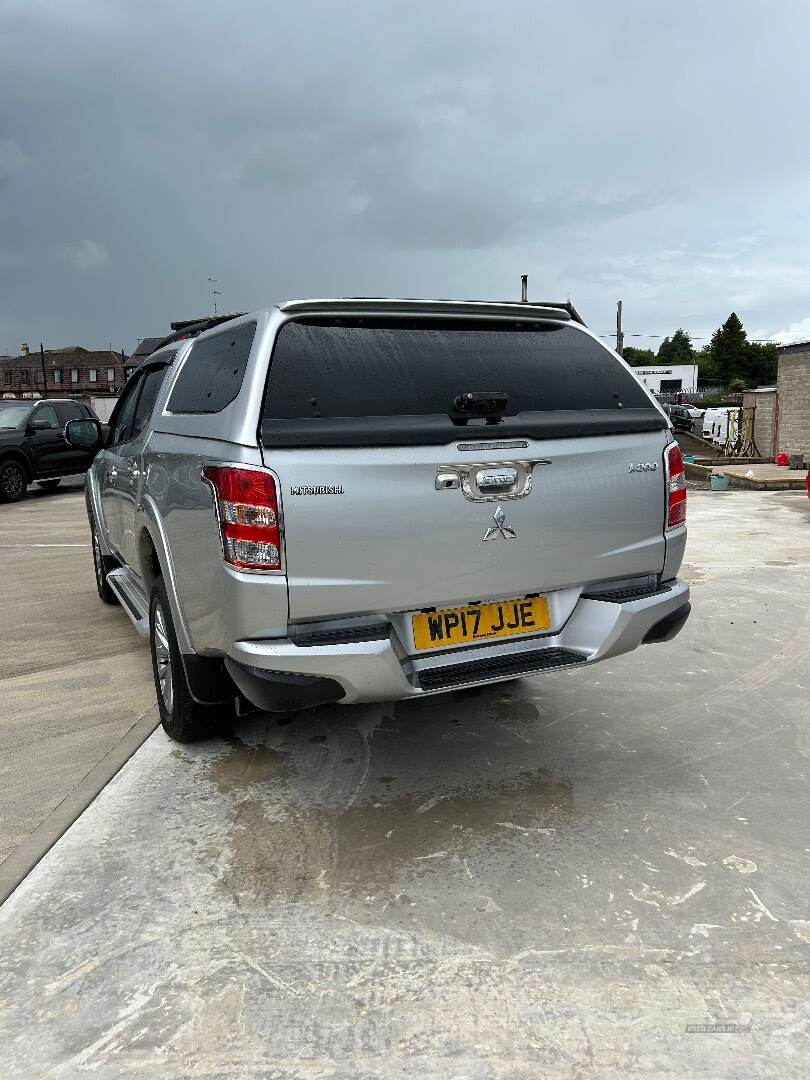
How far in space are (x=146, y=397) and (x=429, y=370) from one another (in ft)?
8.32

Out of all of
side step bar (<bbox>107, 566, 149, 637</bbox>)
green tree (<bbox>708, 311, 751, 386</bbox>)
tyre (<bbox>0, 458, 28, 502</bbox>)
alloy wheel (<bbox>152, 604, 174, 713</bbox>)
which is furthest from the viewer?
green tree (<bbox>708, 311, 751, 386</bbox>)

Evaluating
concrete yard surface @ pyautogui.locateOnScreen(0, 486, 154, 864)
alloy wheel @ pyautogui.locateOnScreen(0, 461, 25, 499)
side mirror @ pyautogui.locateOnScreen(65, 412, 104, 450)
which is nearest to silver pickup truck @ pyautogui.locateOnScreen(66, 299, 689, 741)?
concrete yard surface @ pyautogui.locateOnScreen(0, 486, 154, 864)

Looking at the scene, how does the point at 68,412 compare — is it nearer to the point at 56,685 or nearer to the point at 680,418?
the point at 56,685

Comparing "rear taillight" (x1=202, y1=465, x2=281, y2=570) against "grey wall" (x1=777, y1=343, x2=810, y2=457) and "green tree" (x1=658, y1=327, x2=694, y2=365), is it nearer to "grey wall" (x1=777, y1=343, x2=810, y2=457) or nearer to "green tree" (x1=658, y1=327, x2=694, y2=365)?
"grey wall" (x1=777, y1=343, x2=810, y2=457)

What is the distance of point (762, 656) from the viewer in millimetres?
5168

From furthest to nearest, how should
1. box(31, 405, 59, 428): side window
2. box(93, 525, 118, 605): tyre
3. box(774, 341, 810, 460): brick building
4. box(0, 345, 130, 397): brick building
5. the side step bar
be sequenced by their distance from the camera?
box(0, 345, 130, 397): brick building, box(774, 341, 810, 460): brick building, box(31, 405, 59, 428): side window, box(93, 525, 118, 605): tyre, the side step bar

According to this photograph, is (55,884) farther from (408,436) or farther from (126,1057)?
(408,436)

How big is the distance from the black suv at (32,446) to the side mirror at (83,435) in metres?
9.88

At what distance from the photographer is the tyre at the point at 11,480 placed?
49.7ft

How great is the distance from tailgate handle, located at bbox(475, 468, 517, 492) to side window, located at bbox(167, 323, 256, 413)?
0.89m

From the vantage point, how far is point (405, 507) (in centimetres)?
286

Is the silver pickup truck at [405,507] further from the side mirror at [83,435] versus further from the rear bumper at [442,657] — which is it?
the side mirror at [83,435]

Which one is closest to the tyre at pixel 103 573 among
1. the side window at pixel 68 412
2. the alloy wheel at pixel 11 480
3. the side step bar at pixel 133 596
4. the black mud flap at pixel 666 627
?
the side step bar at pixel 133 596

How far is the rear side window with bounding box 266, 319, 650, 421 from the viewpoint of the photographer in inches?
117
